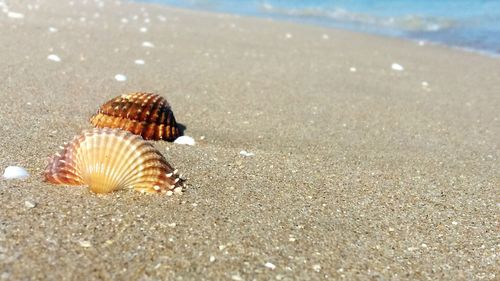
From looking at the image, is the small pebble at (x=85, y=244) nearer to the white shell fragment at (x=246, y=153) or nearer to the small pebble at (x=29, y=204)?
the small pebble at (x=29, y=204)

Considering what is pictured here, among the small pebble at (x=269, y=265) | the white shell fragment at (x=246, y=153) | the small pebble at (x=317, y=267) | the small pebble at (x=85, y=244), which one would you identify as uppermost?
the small pebble at (x=85, y=244)

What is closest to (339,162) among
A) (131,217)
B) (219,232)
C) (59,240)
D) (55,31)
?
(219,232)

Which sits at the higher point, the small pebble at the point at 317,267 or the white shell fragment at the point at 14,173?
the white shell fragment at the point at 14,173

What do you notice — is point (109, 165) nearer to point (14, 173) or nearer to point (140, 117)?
point (14, 173)

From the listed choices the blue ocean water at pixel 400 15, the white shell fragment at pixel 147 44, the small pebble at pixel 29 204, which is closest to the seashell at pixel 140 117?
the small pebble at pixel 29 204

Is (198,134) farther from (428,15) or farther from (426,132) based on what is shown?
(428,15)

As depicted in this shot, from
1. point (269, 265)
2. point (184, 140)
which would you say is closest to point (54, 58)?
point (184, 140)

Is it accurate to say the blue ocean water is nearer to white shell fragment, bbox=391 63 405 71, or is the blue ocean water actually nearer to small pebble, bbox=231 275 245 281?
white shell fragment, bbox=391 63 405 71
